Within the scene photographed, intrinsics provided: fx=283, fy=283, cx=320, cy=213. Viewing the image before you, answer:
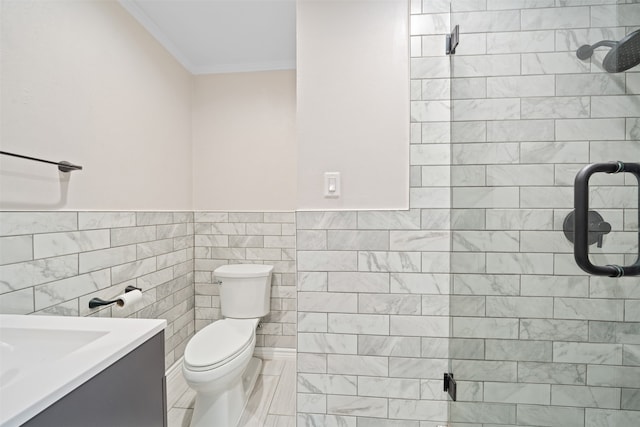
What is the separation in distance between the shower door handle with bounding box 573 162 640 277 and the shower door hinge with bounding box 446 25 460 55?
81cm

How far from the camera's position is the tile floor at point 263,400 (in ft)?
5.37

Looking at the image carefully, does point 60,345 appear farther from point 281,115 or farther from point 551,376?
point 281,115

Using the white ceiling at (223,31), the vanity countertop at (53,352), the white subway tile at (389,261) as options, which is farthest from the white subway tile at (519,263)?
the white ceiling at (223,31)

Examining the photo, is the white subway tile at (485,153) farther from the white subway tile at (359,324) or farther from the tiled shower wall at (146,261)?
the tiled shower wall at (146,261)

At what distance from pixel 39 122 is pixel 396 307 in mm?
1698

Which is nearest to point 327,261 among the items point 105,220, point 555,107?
point 555,107

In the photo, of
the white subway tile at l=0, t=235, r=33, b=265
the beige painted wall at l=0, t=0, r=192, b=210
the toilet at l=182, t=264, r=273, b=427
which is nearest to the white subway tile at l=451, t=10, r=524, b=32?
the beige painted wall at l=0, t=0, r=192, b=210

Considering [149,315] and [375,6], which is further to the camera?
[149,315]

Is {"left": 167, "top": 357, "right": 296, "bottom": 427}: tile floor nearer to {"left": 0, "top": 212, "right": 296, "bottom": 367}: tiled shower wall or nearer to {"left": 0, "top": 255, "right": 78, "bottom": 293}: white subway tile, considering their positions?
{"left": 0, "top": 212, "right": 296, "bottom": 367}: tiled shower wall

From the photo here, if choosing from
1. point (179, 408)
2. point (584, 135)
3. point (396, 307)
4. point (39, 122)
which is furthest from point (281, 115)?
point (179, 408)

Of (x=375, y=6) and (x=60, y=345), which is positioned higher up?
(x=375, y=6)

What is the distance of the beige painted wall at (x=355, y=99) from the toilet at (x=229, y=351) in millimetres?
917

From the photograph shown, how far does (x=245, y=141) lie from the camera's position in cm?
228

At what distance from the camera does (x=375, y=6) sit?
1.33 metres
